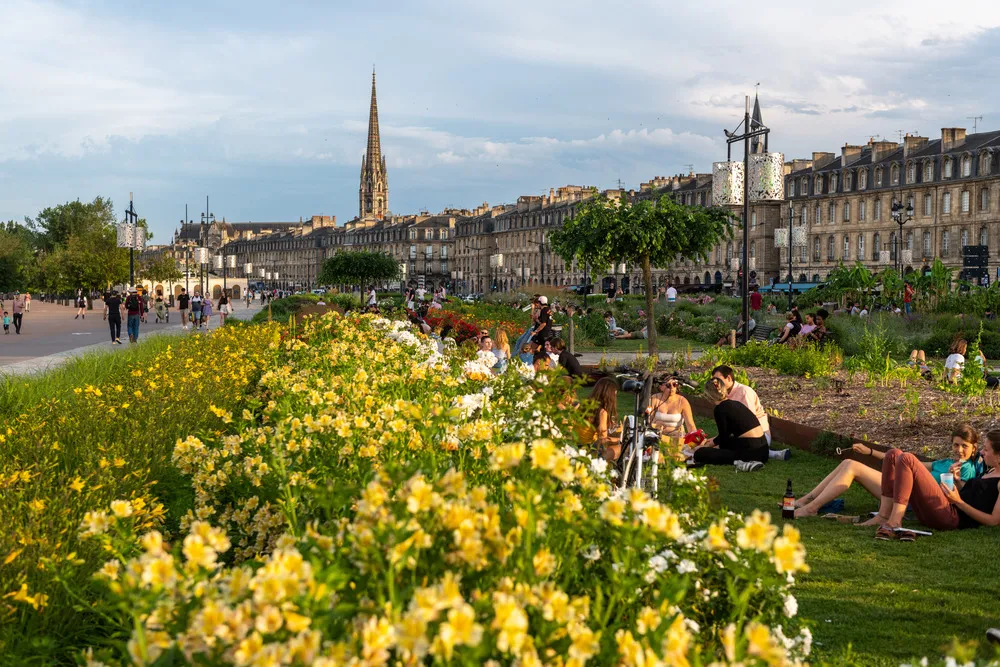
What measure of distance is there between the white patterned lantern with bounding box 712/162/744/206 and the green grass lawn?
8.58 m

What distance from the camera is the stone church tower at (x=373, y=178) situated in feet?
595

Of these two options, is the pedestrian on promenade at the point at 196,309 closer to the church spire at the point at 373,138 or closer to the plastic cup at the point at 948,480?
the plastic cup at the point at 948,480

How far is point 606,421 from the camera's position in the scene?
7.91 metres

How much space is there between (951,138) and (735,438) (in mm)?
65700

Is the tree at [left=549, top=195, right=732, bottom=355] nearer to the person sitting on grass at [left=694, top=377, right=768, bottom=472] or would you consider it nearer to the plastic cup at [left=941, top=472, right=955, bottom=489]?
the person sitting on grass at [left=694, top=377, right=768, bottom=472]

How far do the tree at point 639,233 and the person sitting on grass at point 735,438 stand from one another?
9440 millimetres

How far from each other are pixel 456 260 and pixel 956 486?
136 metres

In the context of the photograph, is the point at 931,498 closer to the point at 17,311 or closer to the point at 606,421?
the point at 606,421

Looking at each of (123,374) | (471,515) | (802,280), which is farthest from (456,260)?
(471,515)

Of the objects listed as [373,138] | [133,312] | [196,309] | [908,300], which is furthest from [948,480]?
[373,138]

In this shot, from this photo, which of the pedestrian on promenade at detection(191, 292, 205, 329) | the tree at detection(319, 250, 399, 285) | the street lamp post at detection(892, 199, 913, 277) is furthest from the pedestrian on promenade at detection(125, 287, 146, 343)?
the tree at detection(319, 250, 399, 285)

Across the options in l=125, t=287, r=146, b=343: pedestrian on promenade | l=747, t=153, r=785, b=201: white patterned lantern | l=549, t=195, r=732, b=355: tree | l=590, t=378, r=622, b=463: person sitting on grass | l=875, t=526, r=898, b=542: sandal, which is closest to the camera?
l=875, t=526, r=898, b=542: sandal

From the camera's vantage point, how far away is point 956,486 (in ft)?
24.5

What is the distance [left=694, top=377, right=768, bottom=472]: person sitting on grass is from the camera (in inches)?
369
